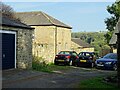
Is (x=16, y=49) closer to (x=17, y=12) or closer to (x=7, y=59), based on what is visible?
(x=7, y=59)

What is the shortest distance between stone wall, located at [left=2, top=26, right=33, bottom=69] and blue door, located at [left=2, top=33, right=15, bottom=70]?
415 millimetres

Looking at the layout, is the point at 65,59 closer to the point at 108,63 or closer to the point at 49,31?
the point at 108,63

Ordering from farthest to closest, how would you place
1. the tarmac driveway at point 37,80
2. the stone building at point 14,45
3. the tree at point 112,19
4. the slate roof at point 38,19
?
the slate roof at point 38,19 → the tree at point 112,19 → the stone building at point 14,45 → the tarmac driveway at point 37,80

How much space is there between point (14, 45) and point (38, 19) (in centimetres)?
2808

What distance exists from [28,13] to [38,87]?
40.6 m

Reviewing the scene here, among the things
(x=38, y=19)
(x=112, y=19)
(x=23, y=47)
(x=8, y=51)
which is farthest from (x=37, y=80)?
(x=38, y=19)

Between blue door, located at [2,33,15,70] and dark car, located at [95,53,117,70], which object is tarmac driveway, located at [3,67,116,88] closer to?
blue door, located at [2,33,15,70]

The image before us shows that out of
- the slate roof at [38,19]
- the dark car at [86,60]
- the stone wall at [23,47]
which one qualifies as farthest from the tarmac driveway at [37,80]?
the slate roof at [38,19]

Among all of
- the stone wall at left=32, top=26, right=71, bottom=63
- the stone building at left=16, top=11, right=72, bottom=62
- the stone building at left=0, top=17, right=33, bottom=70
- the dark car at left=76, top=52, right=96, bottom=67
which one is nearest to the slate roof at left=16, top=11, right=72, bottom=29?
the stone building at left=16, top=11, right=72, bottom=62

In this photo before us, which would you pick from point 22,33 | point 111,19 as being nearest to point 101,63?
point 22,33

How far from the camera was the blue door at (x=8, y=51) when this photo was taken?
66.2ft

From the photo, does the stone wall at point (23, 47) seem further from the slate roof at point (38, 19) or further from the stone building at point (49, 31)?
the slate roof at point (38, 19)

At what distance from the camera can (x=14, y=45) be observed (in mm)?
21312

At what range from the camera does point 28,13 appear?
53.2 m
